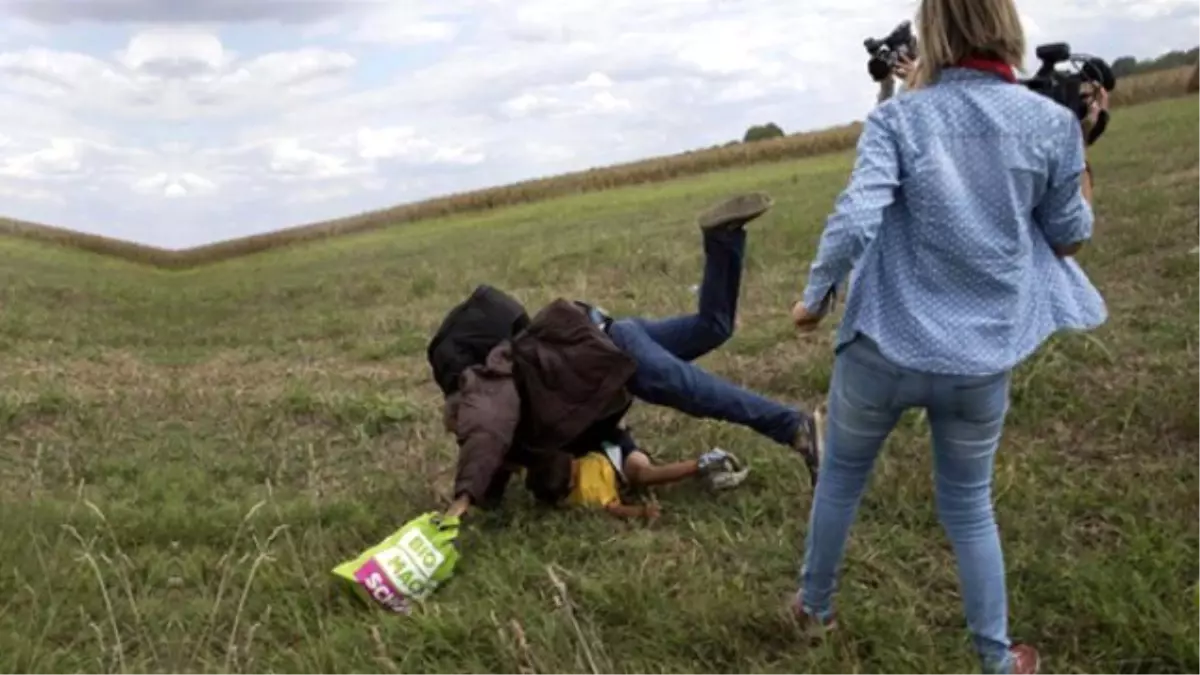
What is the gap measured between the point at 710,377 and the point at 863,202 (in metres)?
2.22

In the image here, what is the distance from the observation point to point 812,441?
4730mm

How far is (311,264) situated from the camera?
80.6 feet

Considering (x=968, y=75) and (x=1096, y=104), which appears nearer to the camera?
(x=968, y=75)

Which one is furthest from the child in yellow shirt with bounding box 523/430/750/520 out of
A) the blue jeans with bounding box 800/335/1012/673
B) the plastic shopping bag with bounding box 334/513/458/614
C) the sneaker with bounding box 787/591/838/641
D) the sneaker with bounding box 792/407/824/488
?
the blue jeans with bounding box 800/335/1012/673

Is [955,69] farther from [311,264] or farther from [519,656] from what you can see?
[311,264]

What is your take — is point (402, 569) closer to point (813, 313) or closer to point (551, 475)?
point (551, 475)

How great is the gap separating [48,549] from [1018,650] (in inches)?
145

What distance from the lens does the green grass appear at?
3.62 m

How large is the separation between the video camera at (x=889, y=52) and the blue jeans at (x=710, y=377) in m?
1.42

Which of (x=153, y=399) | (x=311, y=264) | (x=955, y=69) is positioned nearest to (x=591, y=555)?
(x=955, y=69)

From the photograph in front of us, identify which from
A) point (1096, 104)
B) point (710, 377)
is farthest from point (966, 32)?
point (710, 377)

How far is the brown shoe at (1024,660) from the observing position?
10.6ft

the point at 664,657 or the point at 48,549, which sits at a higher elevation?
the point at 48,549

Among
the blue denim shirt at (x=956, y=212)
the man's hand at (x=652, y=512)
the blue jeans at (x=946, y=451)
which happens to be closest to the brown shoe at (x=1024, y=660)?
the blue jeans at (x=946, y=451)
